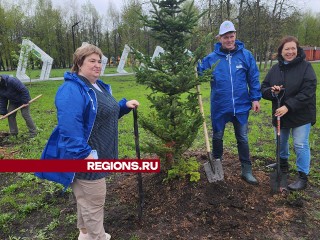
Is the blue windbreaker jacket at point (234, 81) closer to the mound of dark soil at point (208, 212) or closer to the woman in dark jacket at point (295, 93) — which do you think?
the woman in dark jacket at point (295, 93)

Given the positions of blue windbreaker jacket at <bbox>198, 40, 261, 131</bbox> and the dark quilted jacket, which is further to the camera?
the dark quilted jacket

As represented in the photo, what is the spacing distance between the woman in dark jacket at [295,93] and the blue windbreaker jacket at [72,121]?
2810 mm

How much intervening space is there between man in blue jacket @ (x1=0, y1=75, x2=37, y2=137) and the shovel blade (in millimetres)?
5640

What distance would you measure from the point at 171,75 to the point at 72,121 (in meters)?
1.94

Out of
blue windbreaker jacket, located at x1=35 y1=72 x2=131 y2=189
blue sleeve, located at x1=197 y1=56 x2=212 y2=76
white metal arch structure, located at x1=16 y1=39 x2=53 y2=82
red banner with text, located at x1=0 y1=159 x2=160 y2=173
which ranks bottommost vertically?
red banner with text, located at x1=0 y1=159 x2=160 y2=173

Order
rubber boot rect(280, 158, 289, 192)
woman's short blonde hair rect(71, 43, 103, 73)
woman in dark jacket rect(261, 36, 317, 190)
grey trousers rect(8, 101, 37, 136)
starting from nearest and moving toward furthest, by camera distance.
Answer: woman's short blonde hair rect(71, 43, 103, 73), woman in dark jacket rect(261, 36, 317, 190), rubber boot rect(280, 158, 289, 192), grey trousers rect(8, 101, 37, 136)

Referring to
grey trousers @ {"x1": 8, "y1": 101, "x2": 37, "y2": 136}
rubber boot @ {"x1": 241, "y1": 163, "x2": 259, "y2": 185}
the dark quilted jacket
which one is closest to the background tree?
rubber boot @ {"x1": 241, "y1": 163, "x2": 259, "y2": 185}

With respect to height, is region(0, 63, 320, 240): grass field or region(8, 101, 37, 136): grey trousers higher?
region(8, 101, 37, 136): grey trousers

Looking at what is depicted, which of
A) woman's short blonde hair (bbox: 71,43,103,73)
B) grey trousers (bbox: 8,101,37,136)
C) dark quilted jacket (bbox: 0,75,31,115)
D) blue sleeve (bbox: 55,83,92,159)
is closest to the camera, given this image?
blue sleeve (bbox: 55,83,92,159)

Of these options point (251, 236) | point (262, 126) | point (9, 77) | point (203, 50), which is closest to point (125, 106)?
point (203, 50)

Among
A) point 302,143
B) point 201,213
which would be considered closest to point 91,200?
point 201,213

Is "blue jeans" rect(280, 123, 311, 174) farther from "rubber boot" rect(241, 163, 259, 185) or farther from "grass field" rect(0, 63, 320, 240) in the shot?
"rubber boot" rect(241, 163, 259, 185)

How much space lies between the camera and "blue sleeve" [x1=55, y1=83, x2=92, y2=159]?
2.62 meters

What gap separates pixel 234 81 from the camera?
442cm
